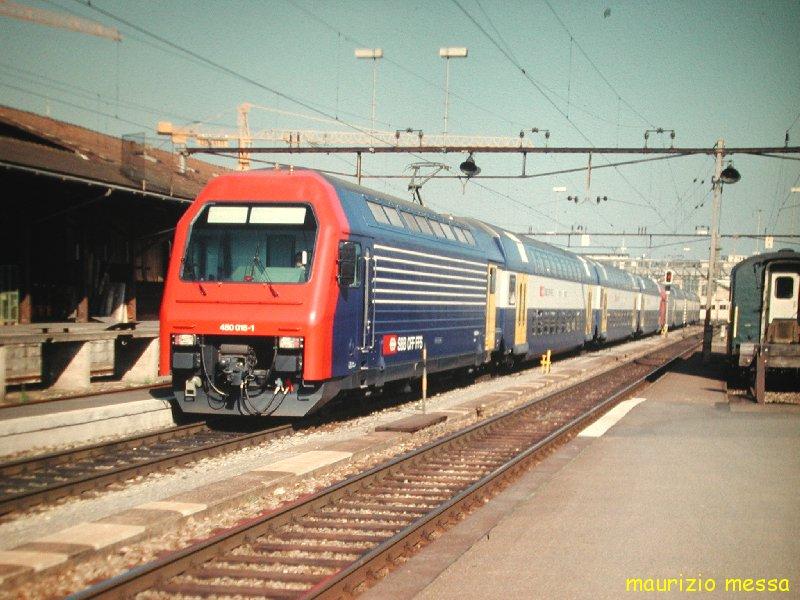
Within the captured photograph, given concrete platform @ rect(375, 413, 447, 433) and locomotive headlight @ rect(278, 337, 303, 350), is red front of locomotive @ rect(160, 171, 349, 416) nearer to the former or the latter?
locomotive headlight @ rect(278, 337, 303, 350)

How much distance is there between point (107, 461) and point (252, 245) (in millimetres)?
3690

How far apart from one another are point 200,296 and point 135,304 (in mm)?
11596

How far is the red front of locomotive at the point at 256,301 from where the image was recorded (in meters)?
11.2

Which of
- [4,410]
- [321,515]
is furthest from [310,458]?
[4,410]

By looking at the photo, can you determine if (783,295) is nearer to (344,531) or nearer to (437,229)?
(437,229)

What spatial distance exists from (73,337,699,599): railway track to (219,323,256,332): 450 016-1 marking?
2.91 metres

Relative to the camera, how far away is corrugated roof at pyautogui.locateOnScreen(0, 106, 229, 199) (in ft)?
58.0

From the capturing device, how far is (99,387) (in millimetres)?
16812

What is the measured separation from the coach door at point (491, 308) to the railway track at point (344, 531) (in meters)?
7.38

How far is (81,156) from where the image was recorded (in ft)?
73.2

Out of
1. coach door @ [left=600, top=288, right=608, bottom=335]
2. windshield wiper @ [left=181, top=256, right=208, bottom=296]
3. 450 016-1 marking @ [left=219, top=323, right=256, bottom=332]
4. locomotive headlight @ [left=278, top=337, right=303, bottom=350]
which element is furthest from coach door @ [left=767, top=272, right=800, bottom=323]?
windshield wiper @ [left=181, top=256, right=208, bottom=296]

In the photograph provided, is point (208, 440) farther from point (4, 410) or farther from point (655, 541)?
point (655, 541)

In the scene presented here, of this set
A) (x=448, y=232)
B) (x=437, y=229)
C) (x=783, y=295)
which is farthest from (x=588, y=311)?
(x=437, y=229)

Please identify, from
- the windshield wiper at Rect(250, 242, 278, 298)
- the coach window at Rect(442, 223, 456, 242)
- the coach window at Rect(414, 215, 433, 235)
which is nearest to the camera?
the windshield wiper at Rect(250, 242, 278, 298)
